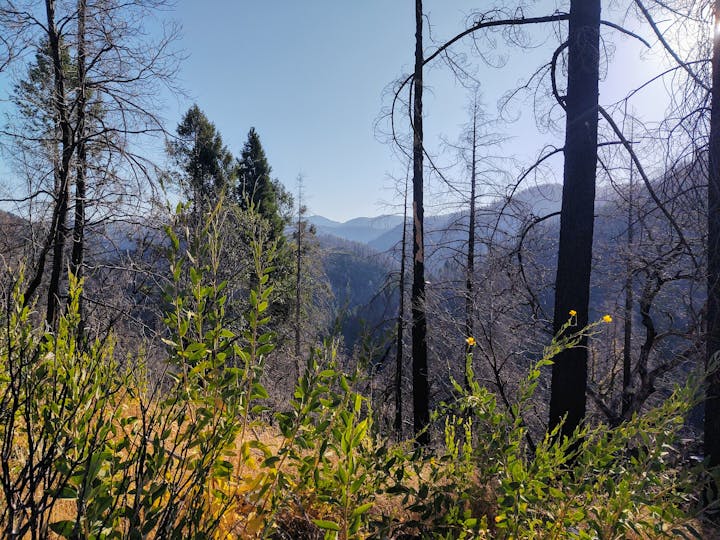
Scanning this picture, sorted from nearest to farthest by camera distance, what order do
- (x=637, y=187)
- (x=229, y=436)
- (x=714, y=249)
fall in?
(x=229, y=436), (x=714, y=249), (x=637, y=187)

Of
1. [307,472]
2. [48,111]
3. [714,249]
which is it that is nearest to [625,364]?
[714,249]

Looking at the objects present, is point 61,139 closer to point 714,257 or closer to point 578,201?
point 578,201

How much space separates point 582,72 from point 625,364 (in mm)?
9005

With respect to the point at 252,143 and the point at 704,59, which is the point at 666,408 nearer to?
the point at 704,59

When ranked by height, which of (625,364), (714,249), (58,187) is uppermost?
(58,187)

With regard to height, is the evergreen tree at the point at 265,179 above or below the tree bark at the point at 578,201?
above

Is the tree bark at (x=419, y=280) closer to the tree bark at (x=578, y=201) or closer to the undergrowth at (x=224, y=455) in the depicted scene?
the tree bark at (x=578, y=201)

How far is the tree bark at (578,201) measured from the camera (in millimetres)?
3639

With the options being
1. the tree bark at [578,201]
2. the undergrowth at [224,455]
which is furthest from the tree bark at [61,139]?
the tree bark at [578,201]

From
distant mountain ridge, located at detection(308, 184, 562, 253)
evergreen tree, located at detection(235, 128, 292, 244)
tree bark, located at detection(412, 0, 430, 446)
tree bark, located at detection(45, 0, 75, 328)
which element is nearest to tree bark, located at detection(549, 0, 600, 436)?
distant mountain ridge, located at detection(308, 184, 562, 253)

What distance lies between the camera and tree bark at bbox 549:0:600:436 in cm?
364

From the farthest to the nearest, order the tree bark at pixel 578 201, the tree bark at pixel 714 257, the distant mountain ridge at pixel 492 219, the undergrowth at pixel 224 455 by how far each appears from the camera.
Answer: the distant mountain ridge at pixel 492 219 < the tree bark at pixel 578 201 < the tree bark at pixel 714 257 < the undergrowth at pixel 224 455

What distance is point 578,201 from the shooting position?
364 centimetres

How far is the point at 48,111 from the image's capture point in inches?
208
